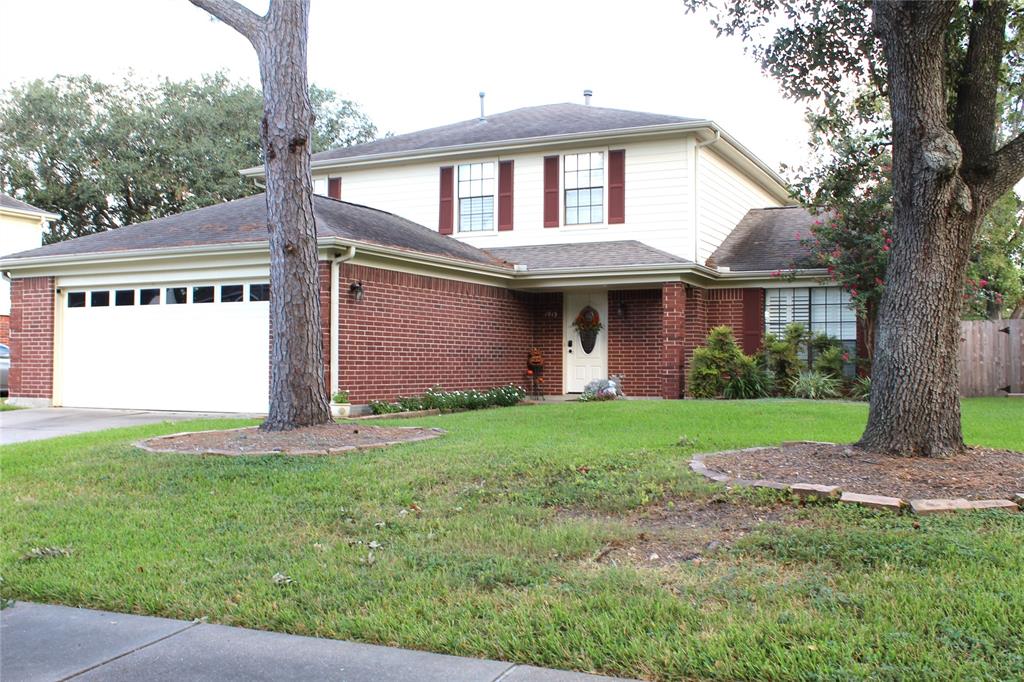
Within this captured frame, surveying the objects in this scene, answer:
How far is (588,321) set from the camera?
60.5 feet

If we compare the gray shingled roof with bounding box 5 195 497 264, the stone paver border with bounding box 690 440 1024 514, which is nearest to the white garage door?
the gray shingled roof with bounding box 5 195 497 264

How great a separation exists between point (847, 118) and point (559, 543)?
826cm

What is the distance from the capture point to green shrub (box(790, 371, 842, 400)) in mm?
15906

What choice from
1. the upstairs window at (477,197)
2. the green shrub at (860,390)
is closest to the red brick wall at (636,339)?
the upstairs window at (477,197)

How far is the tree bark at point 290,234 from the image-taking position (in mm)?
9680

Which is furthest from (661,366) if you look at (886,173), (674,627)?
(674,627)

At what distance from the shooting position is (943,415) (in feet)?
22.8

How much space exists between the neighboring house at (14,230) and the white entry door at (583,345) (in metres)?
17.7

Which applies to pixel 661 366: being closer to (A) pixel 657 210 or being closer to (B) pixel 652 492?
(A) pixel 657 210

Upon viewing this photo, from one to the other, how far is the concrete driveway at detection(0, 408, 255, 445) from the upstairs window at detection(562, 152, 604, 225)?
8.27 meters

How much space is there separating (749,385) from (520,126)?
788cm

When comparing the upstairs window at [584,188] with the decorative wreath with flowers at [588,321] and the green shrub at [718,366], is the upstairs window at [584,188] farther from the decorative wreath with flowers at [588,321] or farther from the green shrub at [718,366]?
the green shrub at [718,366]

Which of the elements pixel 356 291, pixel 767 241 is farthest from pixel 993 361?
pixel 356 291

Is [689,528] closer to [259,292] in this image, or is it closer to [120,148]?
[259,292]
